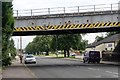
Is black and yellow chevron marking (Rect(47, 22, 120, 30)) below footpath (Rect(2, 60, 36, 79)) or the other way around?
the other way around

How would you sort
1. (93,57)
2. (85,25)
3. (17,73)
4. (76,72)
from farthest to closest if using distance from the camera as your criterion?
(93,57)
(85,25)
(76,72)
(17,73)

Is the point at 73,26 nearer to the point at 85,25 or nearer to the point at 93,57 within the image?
the point at 85,25

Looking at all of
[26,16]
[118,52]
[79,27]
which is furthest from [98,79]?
[118,52]

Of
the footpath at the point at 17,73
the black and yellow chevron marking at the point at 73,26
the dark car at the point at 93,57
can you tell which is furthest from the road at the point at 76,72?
the dark car at the point at 93,57

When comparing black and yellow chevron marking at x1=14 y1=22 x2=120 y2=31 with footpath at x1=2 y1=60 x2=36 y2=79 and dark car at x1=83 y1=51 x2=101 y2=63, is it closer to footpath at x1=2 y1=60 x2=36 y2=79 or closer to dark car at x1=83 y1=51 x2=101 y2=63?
footpath at x1=2 y1=60 x2=36 y2=79

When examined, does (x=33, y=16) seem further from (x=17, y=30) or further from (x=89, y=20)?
(x=89, y=20)

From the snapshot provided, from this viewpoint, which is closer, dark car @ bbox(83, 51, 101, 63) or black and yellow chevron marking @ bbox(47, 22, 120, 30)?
black and yellow chevron marking @ bbox(47, 22, 120, 30)

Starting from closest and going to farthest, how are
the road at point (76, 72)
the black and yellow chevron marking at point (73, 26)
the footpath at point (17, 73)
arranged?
the footpath at point (17, 73) < the road at point (76, 72) < the black and yellow chevron marking at point (73, 26)

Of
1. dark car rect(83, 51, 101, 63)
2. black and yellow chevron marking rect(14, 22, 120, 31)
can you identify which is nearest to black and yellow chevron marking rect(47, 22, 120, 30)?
black and yellow chevron marking rect(14, 22, 120, 31)

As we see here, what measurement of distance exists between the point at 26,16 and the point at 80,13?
653cm

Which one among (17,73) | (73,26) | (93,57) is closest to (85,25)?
(73,26)

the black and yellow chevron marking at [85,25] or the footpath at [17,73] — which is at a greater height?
the black and yellow chevron marking at [85,25]

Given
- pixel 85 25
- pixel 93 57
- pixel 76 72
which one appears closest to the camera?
pixel 76 72

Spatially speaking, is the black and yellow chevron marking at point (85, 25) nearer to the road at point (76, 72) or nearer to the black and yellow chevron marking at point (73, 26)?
the black and yellow chevron marking at point (73, 26)
